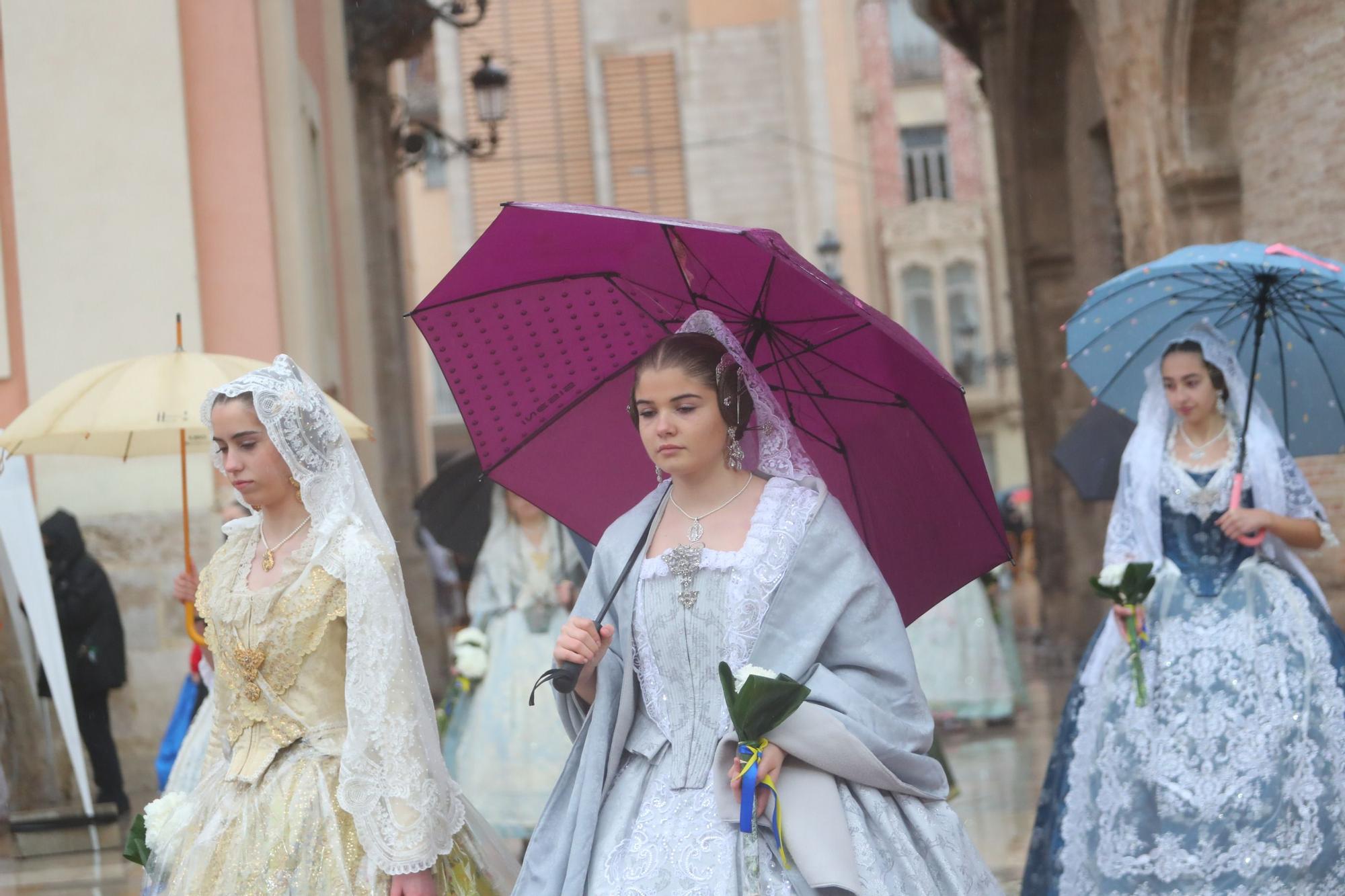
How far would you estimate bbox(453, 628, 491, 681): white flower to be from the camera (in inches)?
308

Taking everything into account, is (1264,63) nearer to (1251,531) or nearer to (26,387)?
(1251,531)

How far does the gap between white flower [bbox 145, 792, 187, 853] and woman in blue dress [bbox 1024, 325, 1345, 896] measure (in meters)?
3.03

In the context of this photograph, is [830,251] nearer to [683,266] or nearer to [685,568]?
[683,266]

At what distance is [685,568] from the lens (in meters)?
3.40

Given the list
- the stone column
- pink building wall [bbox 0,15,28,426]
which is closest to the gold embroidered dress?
pink building wall [bbox 0,15,28,426]

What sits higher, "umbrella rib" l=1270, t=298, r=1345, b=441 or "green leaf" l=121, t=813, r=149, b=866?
"umbrella rib" l=1270, t=298, r=1345, b=441

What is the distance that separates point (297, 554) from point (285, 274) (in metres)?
6.32

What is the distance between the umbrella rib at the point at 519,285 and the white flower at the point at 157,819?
121 cm

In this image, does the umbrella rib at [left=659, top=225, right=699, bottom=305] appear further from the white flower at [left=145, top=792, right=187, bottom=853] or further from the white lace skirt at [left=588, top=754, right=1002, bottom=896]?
the white flower at [left=145, top=792, right=187, bottom=853]

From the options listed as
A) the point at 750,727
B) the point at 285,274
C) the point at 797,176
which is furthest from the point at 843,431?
the point at 797,176

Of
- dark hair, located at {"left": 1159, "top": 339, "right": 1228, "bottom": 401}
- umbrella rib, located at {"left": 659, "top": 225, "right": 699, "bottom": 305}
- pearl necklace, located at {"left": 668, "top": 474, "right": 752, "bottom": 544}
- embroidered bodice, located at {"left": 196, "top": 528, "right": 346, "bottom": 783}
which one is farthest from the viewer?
dark hair, located at {"left": 1159, "top": 339, "right": 1228, "bottom": 401}

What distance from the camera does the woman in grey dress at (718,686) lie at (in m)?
3.16

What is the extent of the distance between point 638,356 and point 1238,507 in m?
2.52

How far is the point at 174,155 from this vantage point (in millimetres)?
9406
